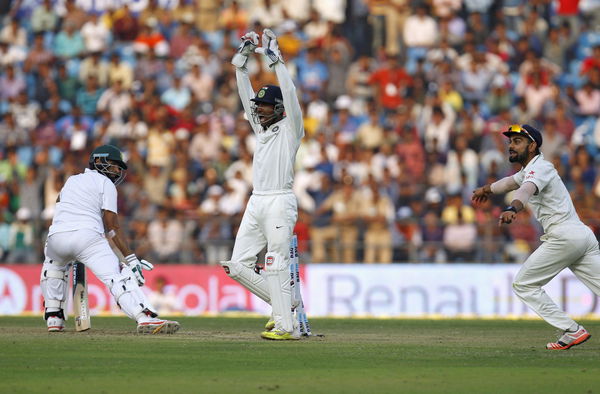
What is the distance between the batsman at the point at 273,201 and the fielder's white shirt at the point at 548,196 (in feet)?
7.56

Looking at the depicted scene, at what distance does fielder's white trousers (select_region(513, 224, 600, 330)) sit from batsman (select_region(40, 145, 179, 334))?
3827 mm

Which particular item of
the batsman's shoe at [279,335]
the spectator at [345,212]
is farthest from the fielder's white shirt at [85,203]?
the spectator at [345,212]

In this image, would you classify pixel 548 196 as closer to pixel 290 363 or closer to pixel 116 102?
pixel 290 363

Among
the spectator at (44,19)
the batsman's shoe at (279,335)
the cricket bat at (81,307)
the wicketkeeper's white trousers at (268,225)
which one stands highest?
the spectator at (44,19)

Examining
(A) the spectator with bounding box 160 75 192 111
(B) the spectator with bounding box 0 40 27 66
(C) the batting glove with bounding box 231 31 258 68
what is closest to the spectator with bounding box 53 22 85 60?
(B) the spectator with bounding box 0 40 27 66

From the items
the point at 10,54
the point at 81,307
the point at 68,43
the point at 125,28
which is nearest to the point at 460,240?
the point at 81,307

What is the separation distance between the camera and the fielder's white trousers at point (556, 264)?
11.5 meters

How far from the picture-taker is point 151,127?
24.6m

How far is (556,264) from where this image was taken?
38.0ft

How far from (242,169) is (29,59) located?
6.76 m

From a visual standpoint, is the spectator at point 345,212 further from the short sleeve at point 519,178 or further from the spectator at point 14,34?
the spectator at point 14,34

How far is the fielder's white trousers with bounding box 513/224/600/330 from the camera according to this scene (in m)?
11.5

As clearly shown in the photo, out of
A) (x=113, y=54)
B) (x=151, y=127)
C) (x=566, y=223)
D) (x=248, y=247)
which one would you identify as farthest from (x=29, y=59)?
(x=566, y=223)

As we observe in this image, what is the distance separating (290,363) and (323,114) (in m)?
14.3
